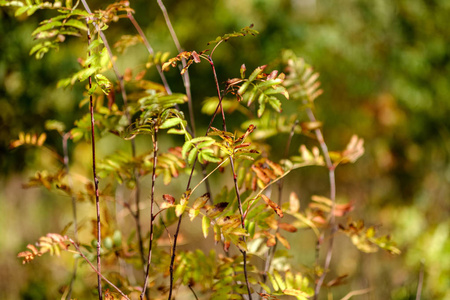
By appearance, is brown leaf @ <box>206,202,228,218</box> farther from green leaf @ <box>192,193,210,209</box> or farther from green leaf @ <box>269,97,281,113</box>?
green leaf @ <box>269,97,281,113</box>

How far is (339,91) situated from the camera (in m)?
3.52

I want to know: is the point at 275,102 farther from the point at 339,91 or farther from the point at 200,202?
the point at 339,91

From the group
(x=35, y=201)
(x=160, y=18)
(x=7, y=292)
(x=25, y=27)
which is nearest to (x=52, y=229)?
(x=35, y=201)

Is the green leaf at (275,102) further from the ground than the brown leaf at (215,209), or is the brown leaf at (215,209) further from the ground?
the green leaf at (275,102)

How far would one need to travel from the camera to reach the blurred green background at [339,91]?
2844 mm

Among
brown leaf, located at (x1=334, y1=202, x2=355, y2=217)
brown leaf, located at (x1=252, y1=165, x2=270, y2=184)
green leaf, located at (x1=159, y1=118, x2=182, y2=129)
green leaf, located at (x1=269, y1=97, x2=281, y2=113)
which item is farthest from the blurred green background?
green leaf, located at (x1=159, y1=118, x2=182, y2=129)

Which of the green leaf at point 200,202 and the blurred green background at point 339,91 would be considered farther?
the blurred green background at point 339,91

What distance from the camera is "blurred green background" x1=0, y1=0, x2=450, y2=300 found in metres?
2.84

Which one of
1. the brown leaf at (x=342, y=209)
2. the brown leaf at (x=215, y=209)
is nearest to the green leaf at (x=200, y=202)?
the brown leaf at (x=215, y=209)

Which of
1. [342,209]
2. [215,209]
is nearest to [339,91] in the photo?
[342,209]

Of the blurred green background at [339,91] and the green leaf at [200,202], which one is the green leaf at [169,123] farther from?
the blurred green background at [339,91]

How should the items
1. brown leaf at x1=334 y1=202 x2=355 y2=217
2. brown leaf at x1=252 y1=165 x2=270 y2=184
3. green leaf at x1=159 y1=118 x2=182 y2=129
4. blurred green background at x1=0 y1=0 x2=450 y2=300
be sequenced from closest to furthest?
green leaf at x1=159 y1=118 x2=182 y2=129 < brown leaf at x1=252 y1=165 x2=270 y2=184 < brown leaf at x1=334 y1=202 x2=355 y2=217 < blurred green background at x1=0 y1=0 x2=450 y2=300

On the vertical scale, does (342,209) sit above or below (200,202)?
below

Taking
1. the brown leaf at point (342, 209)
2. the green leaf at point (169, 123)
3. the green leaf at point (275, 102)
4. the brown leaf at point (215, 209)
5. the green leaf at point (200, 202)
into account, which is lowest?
the brown leaf at point (342, 209)
